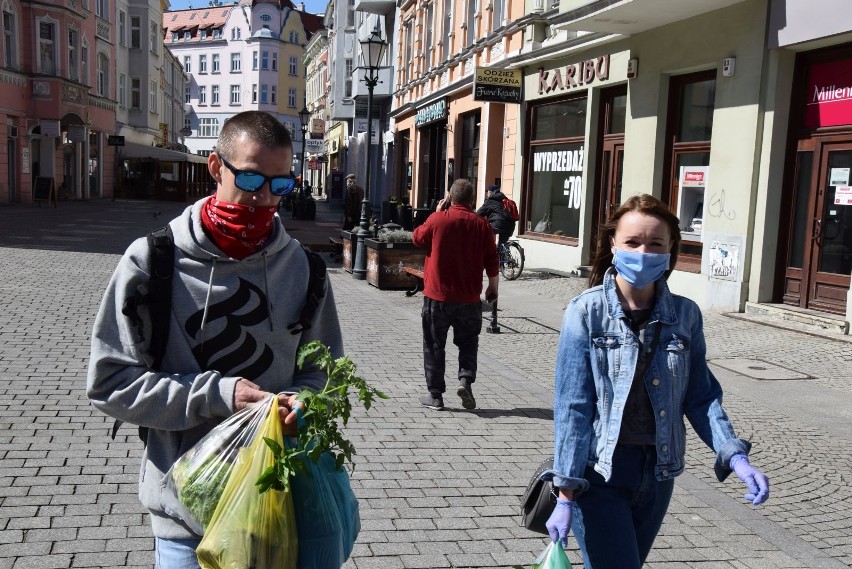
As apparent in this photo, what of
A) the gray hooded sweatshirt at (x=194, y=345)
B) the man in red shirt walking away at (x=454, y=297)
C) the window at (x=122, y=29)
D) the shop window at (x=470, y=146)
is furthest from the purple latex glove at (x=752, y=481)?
the window at (x=122, y=29)

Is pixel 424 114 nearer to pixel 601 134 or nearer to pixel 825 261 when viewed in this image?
pixel 601 134

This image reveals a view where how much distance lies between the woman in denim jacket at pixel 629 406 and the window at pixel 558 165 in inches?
555

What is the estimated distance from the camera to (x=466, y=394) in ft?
22.0

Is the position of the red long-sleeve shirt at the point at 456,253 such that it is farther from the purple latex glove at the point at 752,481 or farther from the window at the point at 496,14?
the window at the point at 496,14

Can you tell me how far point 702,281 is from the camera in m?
12.6

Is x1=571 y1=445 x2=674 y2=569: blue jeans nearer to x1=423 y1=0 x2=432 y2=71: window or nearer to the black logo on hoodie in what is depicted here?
the black logo on hoodie

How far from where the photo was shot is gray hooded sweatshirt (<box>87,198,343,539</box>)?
212cm

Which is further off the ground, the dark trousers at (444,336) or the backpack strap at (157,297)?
the backpack strap at (157,297)

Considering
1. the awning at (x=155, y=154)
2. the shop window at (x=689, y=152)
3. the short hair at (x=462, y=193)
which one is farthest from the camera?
the awning at (x=155, y=154)

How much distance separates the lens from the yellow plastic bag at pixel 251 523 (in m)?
1.93

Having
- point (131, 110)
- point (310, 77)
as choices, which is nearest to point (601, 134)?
point (131, 110)

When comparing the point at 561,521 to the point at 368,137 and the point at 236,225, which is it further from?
the point at 368,137

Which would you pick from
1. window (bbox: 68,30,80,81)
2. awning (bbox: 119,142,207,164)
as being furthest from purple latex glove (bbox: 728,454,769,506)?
awning (bbox: 119,142,207,164)

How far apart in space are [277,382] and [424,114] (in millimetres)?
26253
